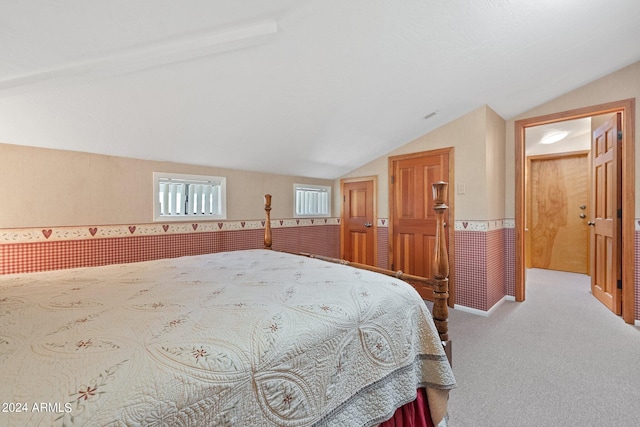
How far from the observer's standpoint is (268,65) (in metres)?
1.93

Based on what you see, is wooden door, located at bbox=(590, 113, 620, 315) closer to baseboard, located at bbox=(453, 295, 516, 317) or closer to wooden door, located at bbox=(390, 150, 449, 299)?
baseboard, located at bbox=(453, 295, 516, 317)

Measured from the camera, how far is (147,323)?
0.93 meters

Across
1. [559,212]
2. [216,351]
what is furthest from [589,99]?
[216,351]

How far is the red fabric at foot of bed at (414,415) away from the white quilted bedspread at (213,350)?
3.5 inches

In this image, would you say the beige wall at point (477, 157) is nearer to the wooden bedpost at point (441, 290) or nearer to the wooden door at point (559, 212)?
the wooden bedpost at point (441, 290)

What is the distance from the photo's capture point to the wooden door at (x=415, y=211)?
3.43m

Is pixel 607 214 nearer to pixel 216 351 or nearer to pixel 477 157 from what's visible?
pixel 477 157

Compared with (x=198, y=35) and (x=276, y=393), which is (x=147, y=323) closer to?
(x=276, y=393)

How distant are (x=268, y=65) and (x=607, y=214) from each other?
154 inches

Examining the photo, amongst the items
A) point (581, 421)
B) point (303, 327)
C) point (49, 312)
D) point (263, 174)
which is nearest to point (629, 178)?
point (581, 421)

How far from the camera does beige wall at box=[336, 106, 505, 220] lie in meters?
3.04

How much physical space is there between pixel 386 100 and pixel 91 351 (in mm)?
2679

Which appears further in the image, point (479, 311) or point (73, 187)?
point (479, 311)

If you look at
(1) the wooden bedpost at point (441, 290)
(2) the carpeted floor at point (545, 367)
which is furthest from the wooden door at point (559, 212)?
(1) the wooden bedpost at point (441, 290)
